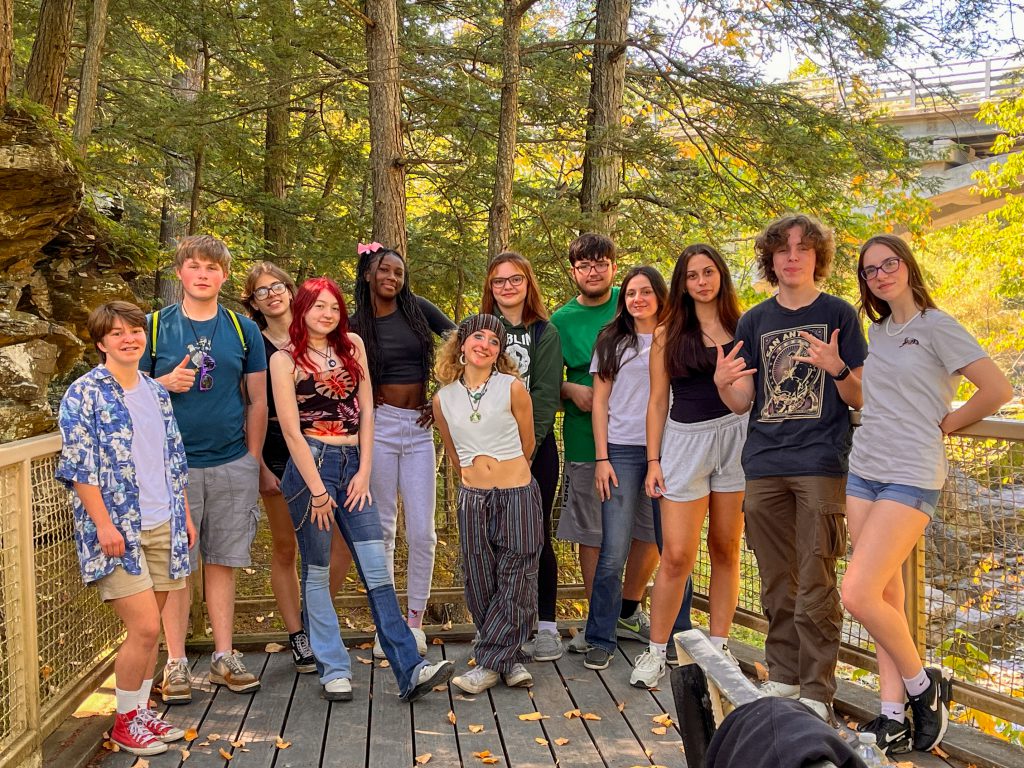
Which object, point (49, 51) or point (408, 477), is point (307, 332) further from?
point (49, 51)

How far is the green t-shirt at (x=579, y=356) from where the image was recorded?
4375 millimetres

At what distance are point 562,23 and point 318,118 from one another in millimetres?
3917

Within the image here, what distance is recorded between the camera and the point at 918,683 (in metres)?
3.15

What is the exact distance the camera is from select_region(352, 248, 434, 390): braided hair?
4.09 m

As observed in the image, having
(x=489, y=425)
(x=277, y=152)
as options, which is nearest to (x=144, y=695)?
(x=489, y=425)

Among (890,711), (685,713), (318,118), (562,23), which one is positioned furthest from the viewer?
(562,23)

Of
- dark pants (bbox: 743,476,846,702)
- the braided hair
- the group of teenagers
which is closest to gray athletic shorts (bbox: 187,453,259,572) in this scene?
the group of teenagers

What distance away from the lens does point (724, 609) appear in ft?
12.9

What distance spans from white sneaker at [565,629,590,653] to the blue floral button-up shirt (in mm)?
2232

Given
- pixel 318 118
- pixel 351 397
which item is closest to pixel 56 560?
pixel 351 397

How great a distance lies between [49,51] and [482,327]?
233 inches

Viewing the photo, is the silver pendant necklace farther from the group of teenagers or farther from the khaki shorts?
the khaki shorts

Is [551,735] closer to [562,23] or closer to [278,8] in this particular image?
[278,8]

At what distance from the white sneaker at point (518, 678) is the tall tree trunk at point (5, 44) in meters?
4.68
